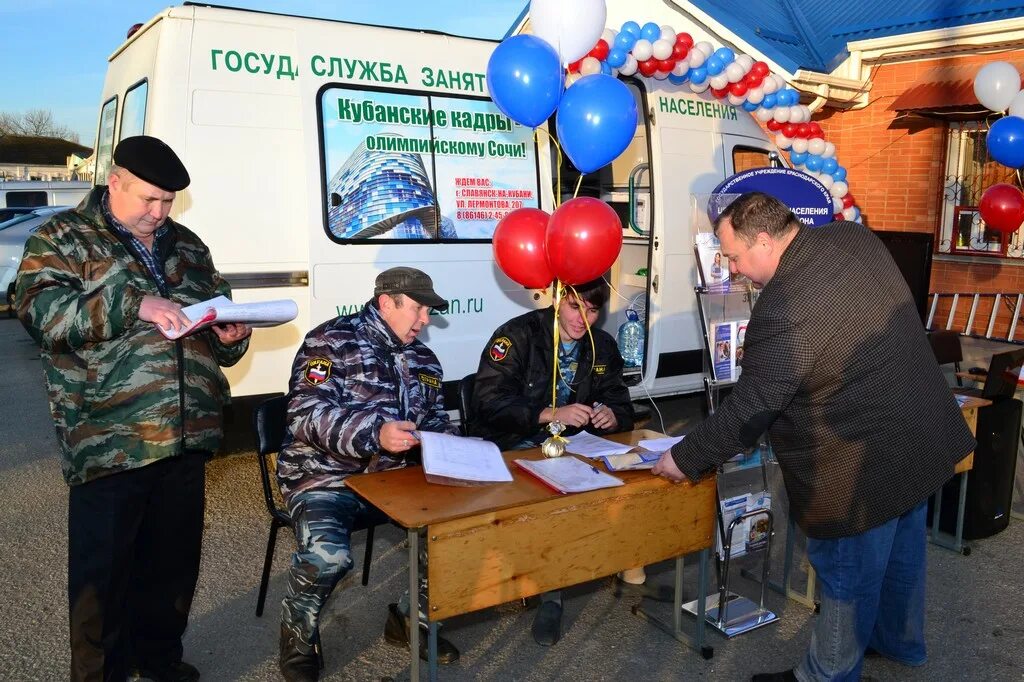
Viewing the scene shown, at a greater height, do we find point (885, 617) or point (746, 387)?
point (746, 387)

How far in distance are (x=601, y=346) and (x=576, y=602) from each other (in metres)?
1.22

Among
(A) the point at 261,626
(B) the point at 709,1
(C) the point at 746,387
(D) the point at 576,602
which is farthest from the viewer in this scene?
(B) the point at 709,1

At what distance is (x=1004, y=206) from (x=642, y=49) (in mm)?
3657

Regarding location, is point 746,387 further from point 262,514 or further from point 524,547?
point 262,514

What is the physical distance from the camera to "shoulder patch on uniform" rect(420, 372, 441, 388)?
3619mm

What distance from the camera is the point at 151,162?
2730mm

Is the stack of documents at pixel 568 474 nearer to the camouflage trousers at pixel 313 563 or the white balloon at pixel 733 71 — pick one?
the camouflage trousers at pixel 313 563

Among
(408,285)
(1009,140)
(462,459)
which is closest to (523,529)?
(462,459)

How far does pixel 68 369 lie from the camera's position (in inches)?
107

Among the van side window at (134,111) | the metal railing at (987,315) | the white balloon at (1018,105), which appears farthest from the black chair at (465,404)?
the metal railing at (987,315)

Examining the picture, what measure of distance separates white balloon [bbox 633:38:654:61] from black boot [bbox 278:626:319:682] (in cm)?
433

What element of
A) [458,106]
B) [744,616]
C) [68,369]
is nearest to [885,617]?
[744,616]

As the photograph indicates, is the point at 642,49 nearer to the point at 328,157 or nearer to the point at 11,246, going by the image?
the point at 328,157

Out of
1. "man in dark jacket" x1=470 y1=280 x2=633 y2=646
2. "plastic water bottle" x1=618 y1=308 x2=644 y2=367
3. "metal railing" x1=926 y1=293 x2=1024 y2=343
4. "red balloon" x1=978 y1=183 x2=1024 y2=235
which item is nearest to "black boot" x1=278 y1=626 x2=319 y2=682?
"man in dark jacket" x1=470 y1=280 x2=633 y2=646
